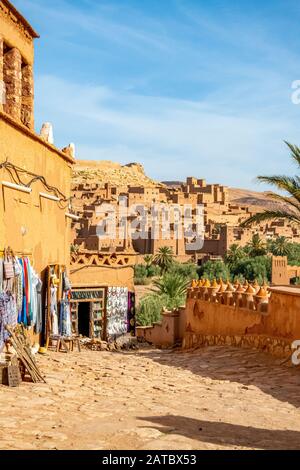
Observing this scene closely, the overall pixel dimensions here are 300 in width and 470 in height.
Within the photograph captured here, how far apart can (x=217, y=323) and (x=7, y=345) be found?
5125 mm

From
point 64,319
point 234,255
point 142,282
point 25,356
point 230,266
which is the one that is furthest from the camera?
point 234,255

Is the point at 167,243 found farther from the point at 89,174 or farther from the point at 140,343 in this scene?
the point at 89,174

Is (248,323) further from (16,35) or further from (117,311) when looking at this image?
(117,311)

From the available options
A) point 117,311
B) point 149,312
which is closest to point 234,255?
point 149,312

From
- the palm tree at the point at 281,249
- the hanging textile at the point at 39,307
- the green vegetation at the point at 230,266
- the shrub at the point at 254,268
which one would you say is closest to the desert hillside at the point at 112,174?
the palm tree at the point at 281,249

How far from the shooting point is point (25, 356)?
797 centimetres

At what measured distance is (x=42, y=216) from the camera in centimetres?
1162

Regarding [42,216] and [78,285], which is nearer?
[42,216]

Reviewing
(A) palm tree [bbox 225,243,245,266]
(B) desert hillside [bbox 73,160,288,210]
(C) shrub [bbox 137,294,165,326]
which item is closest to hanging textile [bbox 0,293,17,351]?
(C) shrub [bbox 137,294,165,326]

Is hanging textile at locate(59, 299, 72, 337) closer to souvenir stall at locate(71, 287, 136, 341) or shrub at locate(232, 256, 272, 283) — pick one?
souvenir stall at locate(71, 287, 136, 341)

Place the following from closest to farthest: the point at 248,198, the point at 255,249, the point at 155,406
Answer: the point at 155,406 → the point at 255,249 → the point at 248,198

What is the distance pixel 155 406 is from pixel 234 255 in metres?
44.8
